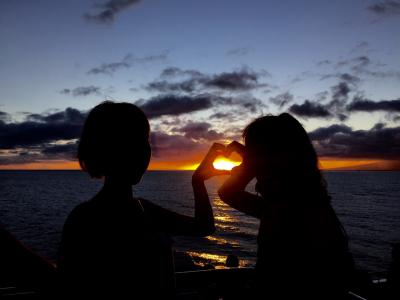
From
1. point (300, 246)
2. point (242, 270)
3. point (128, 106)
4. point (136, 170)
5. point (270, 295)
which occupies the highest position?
point (128, 106)

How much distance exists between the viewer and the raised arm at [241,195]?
2.84 m

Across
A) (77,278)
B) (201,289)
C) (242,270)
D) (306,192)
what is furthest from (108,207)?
(201,289)

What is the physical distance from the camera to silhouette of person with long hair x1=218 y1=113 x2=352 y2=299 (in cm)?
188

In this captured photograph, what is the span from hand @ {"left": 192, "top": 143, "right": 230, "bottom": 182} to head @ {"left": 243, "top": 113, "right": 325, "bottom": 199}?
408 mm

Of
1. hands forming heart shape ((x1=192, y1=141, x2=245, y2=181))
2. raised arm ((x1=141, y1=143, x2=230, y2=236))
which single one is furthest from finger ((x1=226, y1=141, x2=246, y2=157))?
raised arm ((x1=141, y1=143, x2=230, y2=236))

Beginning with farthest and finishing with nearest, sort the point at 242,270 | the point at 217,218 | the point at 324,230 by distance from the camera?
1. the point at 217,218
2. the point at 242,270
3. the point at 324,230

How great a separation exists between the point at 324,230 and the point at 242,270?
217 cm

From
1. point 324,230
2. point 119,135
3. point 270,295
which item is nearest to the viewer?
point 119,135

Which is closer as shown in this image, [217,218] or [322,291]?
[322,291]

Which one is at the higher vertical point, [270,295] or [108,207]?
[108,207]

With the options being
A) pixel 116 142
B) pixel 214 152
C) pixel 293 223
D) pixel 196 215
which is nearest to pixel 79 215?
pixel 116 142

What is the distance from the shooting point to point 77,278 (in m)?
1.02

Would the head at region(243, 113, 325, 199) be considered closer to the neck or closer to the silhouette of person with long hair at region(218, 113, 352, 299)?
the silhouette of person with long hair at region(218, 113, 352, 299)

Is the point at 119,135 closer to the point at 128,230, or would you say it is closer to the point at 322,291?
the point at 128,230
